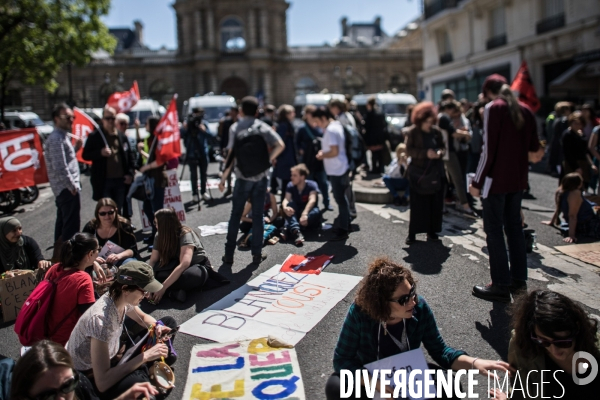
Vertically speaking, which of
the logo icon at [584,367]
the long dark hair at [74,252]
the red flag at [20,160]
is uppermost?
the red flag at [20,160]

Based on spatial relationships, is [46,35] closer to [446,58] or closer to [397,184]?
[397,184]

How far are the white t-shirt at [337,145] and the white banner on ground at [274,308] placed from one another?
6.19 feet

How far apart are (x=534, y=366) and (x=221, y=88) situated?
167 ft

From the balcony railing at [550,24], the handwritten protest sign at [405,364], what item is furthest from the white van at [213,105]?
the handwritten protest sign at [405,364]

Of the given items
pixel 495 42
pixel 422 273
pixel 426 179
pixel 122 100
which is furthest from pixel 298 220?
pixel 495 42

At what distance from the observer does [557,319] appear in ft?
8.53

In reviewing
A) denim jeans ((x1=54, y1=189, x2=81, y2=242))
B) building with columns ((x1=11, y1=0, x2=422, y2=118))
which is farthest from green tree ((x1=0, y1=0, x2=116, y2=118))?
building with columns ((x1=11, y1=0, x2=422, y2=118))

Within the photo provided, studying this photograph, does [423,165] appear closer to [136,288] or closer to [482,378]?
[482,378]

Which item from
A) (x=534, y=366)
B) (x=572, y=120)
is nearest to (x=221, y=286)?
(x=534, y=366)

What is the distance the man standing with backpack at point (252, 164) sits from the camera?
612 centimetres

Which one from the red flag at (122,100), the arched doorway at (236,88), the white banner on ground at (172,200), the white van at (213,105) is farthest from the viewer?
the arched doorway at (236,88)

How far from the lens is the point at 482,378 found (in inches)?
140

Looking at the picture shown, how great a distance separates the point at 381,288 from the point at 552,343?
2.81 ft

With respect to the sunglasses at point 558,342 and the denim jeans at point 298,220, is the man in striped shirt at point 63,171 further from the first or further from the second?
the sunglasses at point 558,342
